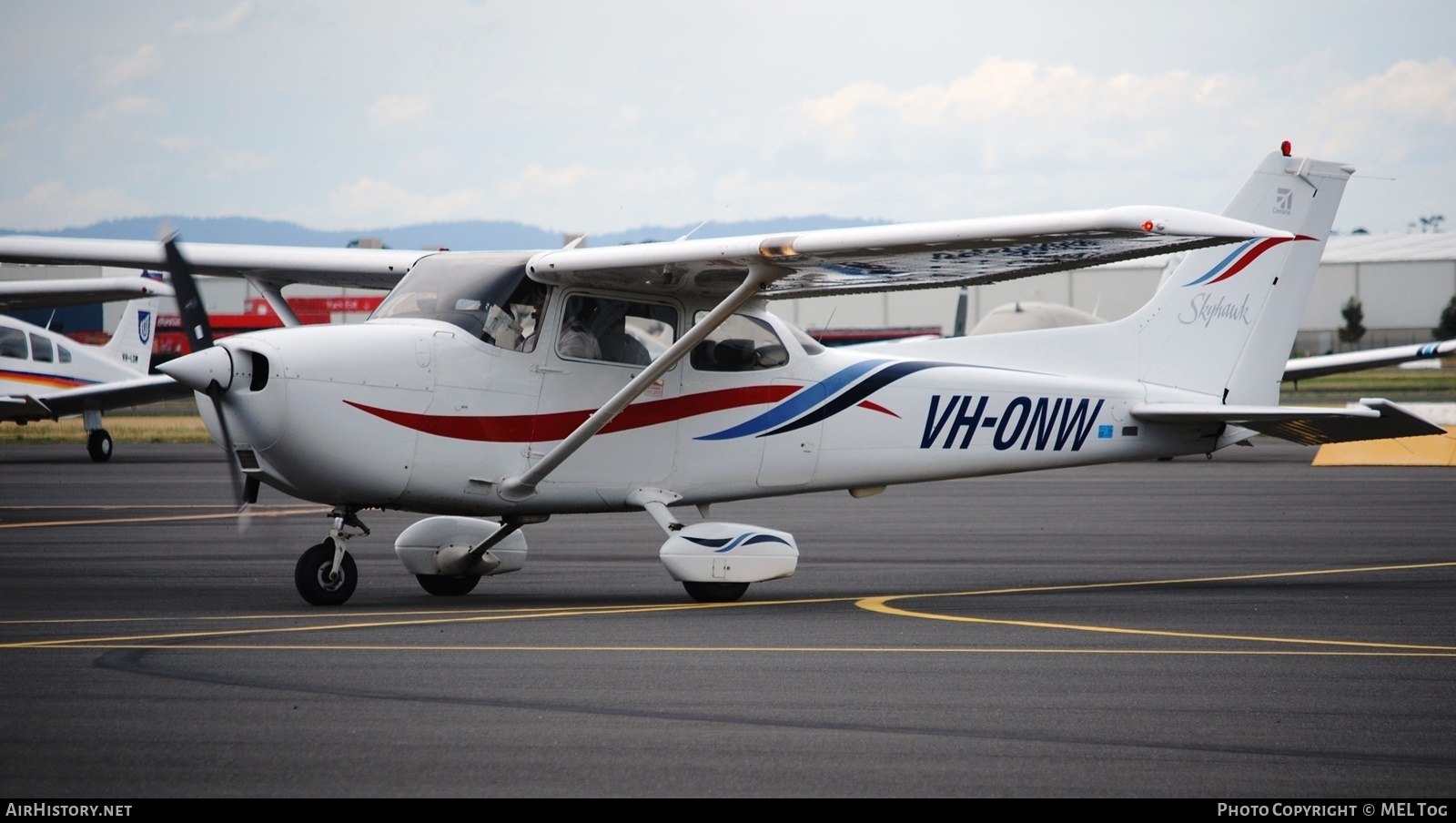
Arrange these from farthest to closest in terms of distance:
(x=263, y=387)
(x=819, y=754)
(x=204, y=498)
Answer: (x=204, y=498), (x=263, y=387), (x=819, y=754)

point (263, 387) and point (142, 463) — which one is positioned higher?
point (263, 387)

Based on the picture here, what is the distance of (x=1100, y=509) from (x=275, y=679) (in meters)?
12.7

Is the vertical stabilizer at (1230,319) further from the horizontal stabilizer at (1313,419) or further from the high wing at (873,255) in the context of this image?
the high wing at (873,255)

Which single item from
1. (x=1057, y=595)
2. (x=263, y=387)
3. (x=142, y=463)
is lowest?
(x=142, y=463)

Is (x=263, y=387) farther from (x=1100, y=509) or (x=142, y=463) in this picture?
(x=142, y=463)

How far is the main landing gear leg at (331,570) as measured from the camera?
30.7ft

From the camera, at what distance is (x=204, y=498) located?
1941 centimetres

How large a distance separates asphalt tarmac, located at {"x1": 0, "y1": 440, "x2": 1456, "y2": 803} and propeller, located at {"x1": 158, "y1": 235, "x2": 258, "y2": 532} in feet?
2.65

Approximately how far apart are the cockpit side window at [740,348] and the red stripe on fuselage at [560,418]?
0.60ft

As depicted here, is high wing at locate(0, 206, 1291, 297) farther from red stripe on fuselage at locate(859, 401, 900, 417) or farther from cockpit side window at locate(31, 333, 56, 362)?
cockpit side window at locate(31, 333, 56, 362)

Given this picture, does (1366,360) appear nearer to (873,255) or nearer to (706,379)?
(706,379)

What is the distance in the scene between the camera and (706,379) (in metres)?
10.6

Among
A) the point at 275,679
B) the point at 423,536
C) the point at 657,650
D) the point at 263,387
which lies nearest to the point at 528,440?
the point at 423,536

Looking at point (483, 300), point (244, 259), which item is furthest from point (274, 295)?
point (483, 300)
